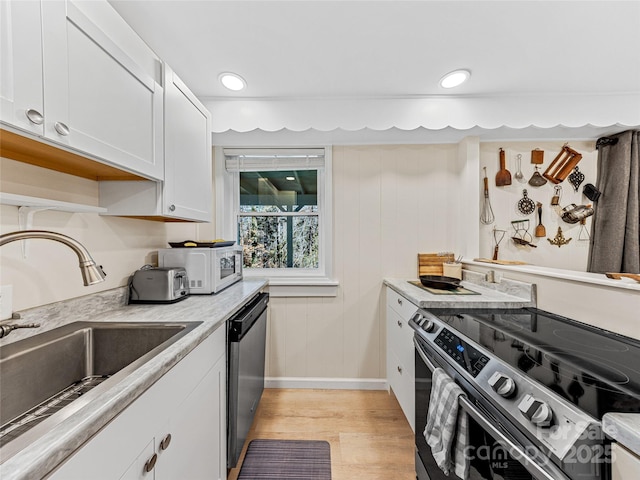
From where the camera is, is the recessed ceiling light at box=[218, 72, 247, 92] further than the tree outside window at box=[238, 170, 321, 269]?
No

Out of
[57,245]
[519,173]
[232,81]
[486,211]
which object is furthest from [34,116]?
[519,173]

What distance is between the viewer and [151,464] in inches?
29.5

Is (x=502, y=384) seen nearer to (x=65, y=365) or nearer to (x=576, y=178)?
(x=65, y=365)

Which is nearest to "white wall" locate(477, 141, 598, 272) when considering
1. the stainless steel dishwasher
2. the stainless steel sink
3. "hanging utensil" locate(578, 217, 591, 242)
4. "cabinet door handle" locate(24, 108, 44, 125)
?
"hanging utensil" locate(578, 217, 591, 242)

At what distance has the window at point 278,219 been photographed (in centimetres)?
258

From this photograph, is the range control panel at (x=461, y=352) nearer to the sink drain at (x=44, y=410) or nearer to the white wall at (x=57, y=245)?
the sink drain at (x=44, y=410)

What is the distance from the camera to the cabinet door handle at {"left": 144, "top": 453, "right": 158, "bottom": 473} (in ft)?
2.41

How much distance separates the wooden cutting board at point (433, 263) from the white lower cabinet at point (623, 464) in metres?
1.83

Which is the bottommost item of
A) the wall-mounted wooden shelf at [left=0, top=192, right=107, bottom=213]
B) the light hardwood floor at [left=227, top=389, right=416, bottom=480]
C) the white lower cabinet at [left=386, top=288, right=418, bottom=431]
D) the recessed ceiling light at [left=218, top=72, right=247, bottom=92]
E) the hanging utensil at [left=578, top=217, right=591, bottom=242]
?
the light hardwood floor at [left=227, top=389, right=416, bottom=480]

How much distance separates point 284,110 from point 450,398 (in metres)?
1.89

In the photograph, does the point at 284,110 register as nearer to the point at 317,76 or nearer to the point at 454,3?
the point at 317,76

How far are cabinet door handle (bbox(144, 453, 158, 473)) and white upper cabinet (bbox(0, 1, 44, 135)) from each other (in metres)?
0.91

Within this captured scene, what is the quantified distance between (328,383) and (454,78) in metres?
2.43

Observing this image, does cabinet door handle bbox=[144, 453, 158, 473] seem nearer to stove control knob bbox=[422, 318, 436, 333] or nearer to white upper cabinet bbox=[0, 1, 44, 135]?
white upper cabinet bbox=[0, 1, 44, 135]
